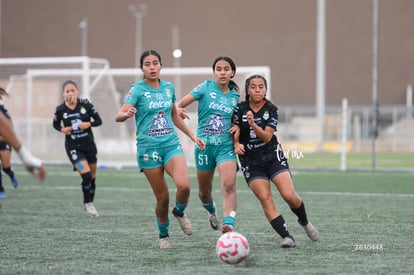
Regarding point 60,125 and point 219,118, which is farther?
A: point 60,125

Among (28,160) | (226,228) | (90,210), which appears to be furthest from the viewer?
(90,210)

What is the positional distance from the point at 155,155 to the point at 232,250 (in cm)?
189

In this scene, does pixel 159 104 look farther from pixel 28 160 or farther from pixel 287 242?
pixel 28 160

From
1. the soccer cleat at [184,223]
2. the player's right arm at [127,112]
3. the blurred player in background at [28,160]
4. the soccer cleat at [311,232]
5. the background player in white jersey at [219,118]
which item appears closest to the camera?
the blurred player in background at [28,160]

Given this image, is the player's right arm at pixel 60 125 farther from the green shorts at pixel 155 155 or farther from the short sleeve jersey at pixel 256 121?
the short sleeve jersey at pixel 256 121

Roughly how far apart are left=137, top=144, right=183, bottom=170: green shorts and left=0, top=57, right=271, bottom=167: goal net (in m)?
14.8

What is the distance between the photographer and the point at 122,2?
56969 mm

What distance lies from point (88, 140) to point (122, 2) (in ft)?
148

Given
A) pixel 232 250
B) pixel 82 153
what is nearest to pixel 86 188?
pixel 82 153

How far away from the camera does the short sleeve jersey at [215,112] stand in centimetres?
938

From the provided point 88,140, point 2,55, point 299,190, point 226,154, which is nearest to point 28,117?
point 299,190

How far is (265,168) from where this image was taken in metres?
9.12

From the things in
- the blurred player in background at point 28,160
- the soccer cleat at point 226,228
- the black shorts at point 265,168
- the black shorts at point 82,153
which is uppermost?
the blurred player in background at point 28,160

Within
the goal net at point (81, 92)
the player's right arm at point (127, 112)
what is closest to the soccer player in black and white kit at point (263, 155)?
the player's right arm at point (127, 112)
